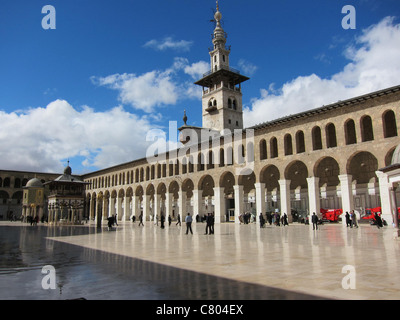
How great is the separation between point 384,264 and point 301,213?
28113 mm

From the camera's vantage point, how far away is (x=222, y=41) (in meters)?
55.6

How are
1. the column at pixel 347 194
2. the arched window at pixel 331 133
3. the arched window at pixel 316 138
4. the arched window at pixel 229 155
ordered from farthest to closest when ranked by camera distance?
the arched window at pixel 229 155 < the arched window at pixel 331 133 < the arched window at pixel 316 138 < the column at pixel 347 194

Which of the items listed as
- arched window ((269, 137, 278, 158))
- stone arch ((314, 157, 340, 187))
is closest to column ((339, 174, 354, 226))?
arched window ((269, 137, 278, 158))

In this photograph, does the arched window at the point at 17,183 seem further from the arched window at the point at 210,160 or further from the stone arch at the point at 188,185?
the arched window at the point at 210,160

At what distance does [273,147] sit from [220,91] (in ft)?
81.0

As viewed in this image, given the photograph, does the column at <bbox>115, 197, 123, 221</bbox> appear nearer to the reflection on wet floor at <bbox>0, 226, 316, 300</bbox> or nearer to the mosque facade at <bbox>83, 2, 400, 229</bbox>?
the mosque facade at <bbox>83, 2, 400, 229</bbox>

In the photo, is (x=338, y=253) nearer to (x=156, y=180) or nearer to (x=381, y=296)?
(x=381, y=296)

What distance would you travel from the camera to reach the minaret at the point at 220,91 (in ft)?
172

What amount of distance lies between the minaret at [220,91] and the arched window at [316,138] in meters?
24.2

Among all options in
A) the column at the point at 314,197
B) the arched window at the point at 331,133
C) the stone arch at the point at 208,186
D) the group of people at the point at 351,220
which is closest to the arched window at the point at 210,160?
the stone arch at the point at 208,186

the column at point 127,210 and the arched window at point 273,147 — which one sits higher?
the arched window at point 273,147

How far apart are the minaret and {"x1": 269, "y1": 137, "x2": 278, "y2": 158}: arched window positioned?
21.5 metres

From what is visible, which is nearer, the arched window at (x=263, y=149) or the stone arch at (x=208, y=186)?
the arched window at (x=263, y=149)

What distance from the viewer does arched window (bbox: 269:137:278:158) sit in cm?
3022
